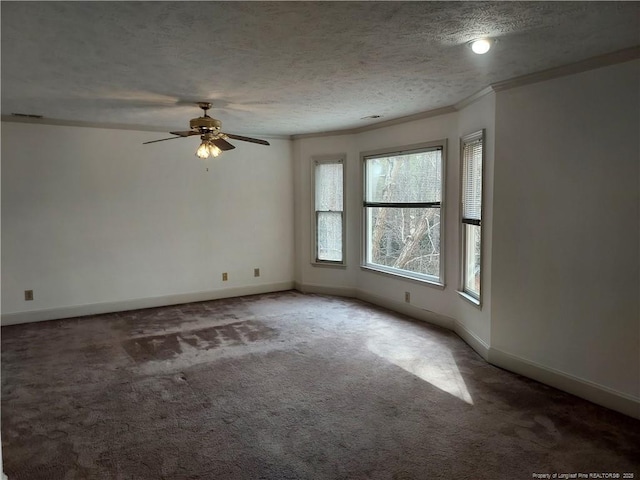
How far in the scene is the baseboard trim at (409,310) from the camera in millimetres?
4992

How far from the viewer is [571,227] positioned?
3.28m

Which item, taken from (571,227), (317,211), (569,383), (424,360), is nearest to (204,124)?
(317,211)

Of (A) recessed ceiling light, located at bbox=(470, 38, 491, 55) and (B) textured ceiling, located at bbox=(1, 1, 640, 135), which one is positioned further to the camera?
(A) recessed ceiling light, located at bbox=(470, 38, 491, 55)

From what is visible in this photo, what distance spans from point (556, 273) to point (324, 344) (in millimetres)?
2244

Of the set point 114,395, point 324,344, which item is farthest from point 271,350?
point 114,395

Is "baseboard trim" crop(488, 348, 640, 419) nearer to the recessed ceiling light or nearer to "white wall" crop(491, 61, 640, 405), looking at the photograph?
"white wall" crop(491, 61, 640, 405)

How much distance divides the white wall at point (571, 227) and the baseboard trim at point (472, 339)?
0.16 meters

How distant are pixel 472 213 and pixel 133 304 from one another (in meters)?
4.48

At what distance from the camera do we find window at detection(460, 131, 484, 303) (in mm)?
4273

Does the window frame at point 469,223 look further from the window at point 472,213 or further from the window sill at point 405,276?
the window sill at point 405,276

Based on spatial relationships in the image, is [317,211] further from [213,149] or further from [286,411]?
[286,411]

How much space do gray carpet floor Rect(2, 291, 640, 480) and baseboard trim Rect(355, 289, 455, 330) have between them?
17 cm

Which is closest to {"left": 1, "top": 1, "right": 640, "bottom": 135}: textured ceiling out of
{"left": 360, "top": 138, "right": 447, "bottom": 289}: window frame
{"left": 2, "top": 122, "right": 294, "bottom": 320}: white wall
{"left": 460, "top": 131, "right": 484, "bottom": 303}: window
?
{"left": 460, "top": 131, "right": 484, "bottom": 303}: window

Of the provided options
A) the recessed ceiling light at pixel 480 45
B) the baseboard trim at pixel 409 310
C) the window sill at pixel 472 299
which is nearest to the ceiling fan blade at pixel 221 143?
the recessed ceiling light at pixel 480 45
